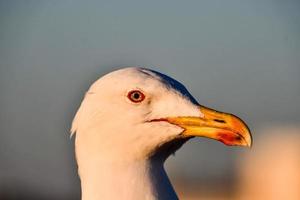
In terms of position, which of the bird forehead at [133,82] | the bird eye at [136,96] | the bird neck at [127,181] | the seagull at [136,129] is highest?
the bird forehead at [133,82]

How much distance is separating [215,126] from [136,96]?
0.59 m

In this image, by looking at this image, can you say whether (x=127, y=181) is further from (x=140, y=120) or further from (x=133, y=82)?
(x=133, y=82)

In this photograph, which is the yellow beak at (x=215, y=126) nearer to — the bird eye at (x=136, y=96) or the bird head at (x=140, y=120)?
the bird head at (x=140, y=120)

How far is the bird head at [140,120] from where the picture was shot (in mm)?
8422

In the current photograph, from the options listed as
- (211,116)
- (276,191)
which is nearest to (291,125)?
(276,191)

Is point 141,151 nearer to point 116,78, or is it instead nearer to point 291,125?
point 116,78

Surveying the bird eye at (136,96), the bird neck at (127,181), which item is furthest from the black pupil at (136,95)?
the bird neck at (127,181)

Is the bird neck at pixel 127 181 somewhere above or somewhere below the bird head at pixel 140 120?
below

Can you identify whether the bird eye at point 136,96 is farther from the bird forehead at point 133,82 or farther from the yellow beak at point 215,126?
the yellow beak at point 215,126

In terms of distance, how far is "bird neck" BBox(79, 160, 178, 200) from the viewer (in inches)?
328

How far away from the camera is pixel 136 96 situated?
8.45 metres

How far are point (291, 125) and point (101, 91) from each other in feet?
109

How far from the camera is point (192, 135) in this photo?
8461mm

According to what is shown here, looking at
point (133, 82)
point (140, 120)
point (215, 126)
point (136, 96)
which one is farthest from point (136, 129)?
point (215, 126)
